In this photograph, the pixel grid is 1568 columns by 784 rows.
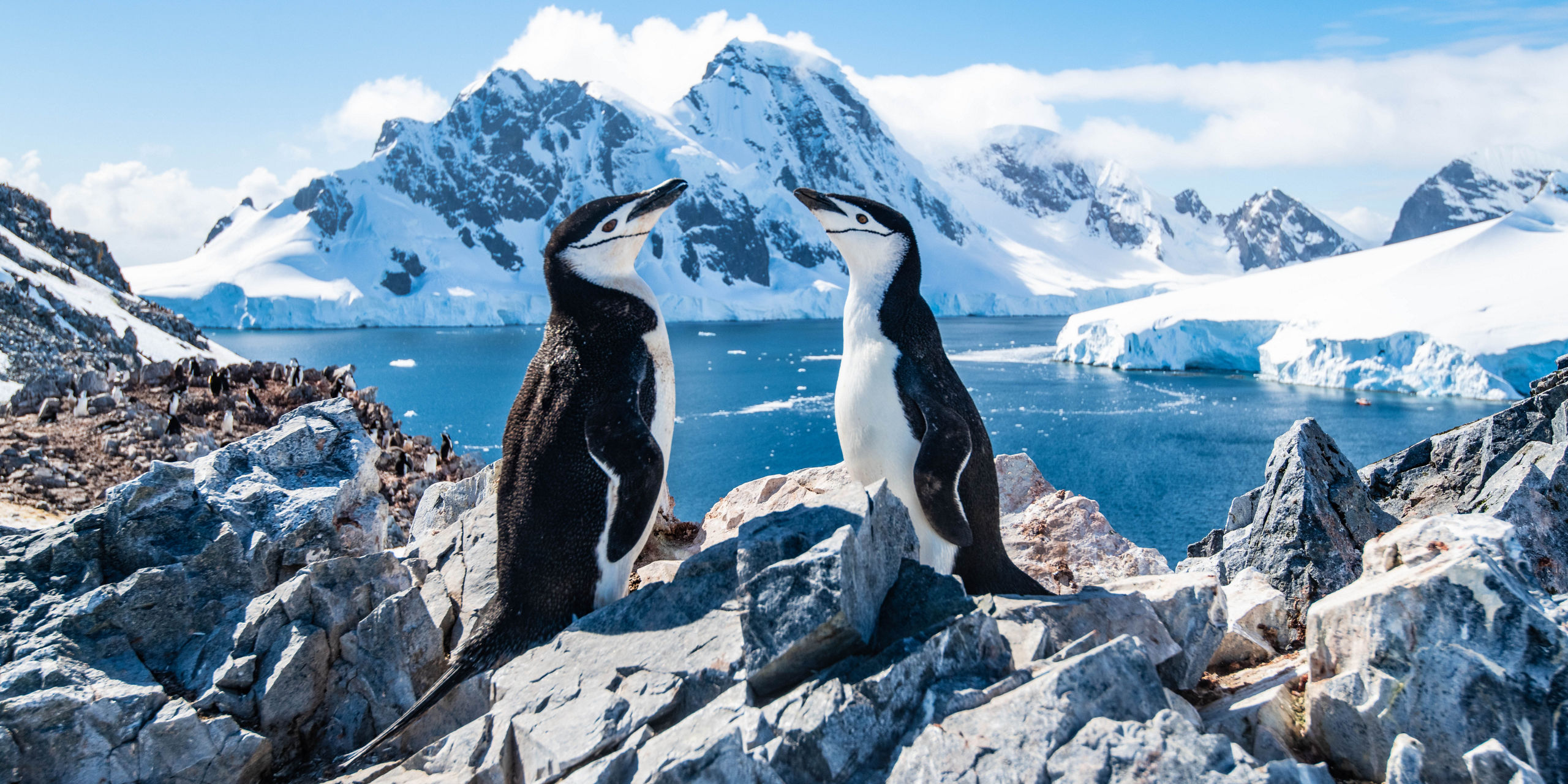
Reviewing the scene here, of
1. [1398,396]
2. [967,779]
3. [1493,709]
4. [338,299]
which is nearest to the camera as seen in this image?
[967,779]

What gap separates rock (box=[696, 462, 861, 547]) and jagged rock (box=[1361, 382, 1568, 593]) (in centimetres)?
387

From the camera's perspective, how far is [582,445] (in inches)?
165

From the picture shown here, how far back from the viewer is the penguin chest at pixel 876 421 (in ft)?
14.5

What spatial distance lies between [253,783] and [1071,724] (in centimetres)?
317

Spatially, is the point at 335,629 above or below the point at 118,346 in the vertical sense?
below

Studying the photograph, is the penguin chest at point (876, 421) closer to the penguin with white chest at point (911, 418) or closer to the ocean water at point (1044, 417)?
the penguin with white chest at point (911, 418)

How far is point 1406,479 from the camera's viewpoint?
6.81 metres

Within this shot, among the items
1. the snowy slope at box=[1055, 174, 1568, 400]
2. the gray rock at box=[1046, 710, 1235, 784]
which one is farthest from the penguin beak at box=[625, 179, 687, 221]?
the snowy slope at box=[1055, 174, 1568, 400]

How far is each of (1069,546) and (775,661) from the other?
418cm

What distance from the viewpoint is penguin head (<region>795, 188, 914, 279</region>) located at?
470cm

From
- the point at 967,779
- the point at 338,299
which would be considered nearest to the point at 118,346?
the point at 967,779

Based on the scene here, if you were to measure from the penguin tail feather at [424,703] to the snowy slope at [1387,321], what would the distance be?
5137 cm

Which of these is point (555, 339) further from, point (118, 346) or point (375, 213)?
point (375, 213)

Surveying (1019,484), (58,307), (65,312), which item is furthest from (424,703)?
(58,307)
